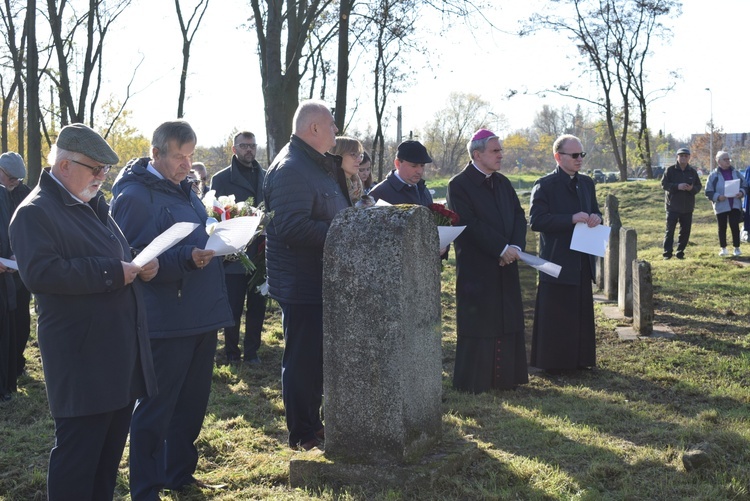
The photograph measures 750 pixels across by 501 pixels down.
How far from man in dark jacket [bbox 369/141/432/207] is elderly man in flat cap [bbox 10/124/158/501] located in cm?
359

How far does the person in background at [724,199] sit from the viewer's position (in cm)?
1568

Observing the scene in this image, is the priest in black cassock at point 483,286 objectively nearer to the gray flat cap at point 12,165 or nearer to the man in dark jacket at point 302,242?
the man in dark jacket at point 302,242

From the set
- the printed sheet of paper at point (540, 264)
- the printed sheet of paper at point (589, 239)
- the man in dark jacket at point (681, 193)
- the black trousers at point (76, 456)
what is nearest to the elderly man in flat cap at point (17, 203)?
the black trousers at point (76, 456)

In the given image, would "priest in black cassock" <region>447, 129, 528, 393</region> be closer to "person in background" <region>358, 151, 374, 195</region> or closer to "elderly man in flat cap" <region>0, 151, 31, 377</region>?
"person in background" <region>358, 151, 374, 195</region>

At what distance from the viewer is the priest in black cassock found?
707 cm

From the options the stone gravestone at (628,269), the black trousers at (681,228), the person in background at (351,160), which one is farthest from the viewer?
the black trousers at (681,228)

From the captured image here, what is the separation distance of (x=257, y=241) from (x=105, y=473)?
4.60 meters

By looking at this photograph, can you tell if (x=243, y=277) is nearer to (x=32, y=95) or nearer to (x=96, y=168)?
(x=96, y=168)

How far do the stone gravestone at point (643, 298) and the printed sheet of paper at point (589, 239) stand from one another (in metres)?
1.76

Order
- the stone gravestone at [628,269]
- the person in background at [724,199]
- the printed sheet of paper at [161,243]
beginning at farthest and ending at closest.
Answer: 1. the person in background at [724,199]
2. the stone gravestone at [628,269]
3. the printed sheet of paper at [161,243]

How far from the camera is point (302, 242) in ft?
16.6

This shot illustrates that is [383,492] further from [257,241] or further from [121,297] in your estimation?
[257,241]

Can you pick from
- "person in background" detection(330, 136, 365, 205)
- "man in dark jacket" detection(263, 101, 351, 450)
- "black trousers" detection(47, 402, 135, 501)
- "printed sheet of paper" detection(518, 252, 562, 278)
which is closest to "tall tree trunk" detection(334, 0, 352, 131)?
"printed sheet of paper" detection(518, 252, 562, 278)

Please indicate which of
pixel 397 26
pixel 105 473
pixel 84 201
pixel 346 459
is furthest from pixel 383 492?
pixel 397 26
